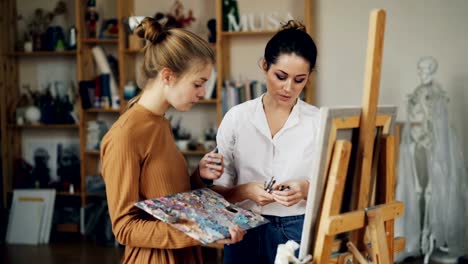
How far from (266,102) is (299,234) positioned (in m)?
0.52

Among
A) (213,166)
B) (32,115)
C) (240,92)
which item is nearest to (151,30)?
(213,166)

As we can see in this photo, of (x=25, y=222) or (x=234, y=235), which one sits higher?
(x=234, y=235)

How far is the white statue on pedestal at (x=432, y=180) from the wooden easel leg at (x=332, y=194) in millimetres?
3023

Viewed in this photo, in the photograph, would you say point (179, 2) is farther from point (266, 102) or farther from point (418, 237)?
point (266, 102)

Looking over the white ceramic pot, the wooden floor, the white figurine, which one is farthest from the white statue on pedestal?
the white ceramic pot

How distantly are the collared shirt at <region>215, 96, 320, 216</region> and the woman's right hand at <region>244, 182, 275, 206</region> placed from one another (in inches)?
4.5

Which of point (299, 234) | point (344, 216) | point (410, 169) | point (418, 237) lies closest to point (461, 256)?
point (418, 237)

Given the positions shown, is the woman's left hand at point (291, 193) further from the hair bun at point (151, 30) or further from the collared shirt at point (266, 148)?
the hair bun at point (151, 30)

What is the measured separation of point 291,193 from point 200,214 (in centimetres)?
35

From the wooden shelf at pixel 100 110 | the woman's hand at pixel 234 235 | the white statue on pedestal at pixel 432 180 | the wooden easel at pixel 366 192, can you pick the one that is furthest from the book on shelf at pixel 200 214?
the wooden shelf at pixel 100 110

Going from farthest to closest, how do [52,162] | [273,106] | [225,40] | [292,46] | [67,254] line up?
[52,162] → [225,40] → [67,254] → [273,106] → [292,46]

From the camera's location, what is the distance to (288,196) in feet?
6.70

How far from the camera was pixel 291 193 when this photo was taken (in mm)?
2053

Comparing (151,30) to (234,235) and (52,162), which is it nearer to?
(234,235)
